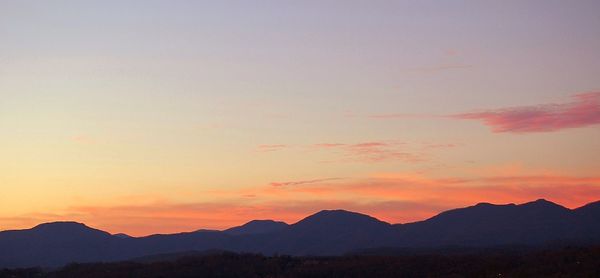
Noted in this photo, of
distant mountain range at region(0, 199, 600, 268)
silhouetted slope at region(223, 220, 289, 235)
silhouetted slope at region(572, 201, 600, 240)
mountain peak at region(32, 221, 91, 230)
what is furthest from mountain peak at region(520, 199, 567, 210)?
mountain peak at region(32, 221, 91, 230)

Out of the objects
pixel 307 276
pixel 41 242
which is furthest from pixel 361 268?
pixel 41 242

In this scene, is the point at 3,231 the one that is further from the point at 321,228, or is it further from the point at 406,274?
the point at 406,274


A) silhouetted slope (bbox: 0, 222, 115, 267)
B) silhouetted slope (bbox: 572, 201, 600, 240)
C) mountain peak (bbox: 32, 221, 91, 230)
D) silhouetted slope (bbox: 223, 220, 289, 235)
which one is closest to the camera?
silhouetted slope (bbox: 572, 201, 600, 240)

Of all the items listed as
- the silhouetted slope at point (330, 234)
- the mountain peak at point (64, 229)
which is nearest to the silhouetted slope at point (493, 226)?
the silhouetted slope at point (330, 234)

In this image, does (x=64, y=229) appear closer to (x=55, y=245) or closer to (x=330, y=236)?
(x=55, y=245)

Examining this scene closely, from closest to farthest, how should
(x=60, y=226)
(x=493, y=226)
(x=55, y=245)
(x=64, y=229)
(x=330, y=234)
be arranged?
1. (x=493, y=226)
2. (x=55, y=245)
3. (x=330, y=234)
4. (x=64, y=229)
5. (x=60, y=226)

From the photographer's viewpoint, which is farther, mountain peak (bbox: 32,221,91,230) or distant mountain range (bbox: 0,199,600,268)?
mountain peak (bbox: 32,221,91,230)

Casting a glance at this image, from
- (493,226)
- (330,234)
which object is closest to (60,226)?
(330,234)

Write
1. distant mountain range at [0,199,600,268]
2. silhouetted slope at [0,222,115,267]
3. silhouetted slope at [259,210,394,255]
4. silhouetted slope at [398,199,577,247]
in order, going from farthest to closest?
silhouetted slope at [0,222,115,267], silhouetted slope at [259,210,394,255], distant mountain range at [0,199,600,268], silhouetted slope at [398,199,577,247]

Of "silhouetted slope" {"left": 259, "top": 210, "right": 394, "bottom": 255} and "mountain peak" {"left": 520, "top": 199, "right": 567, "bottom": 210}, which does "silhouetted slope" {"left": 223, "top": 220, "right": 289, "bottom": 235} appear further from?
"mountain peak" {"left": 520, "top": 199, "right": 567, "bottom": 210}
